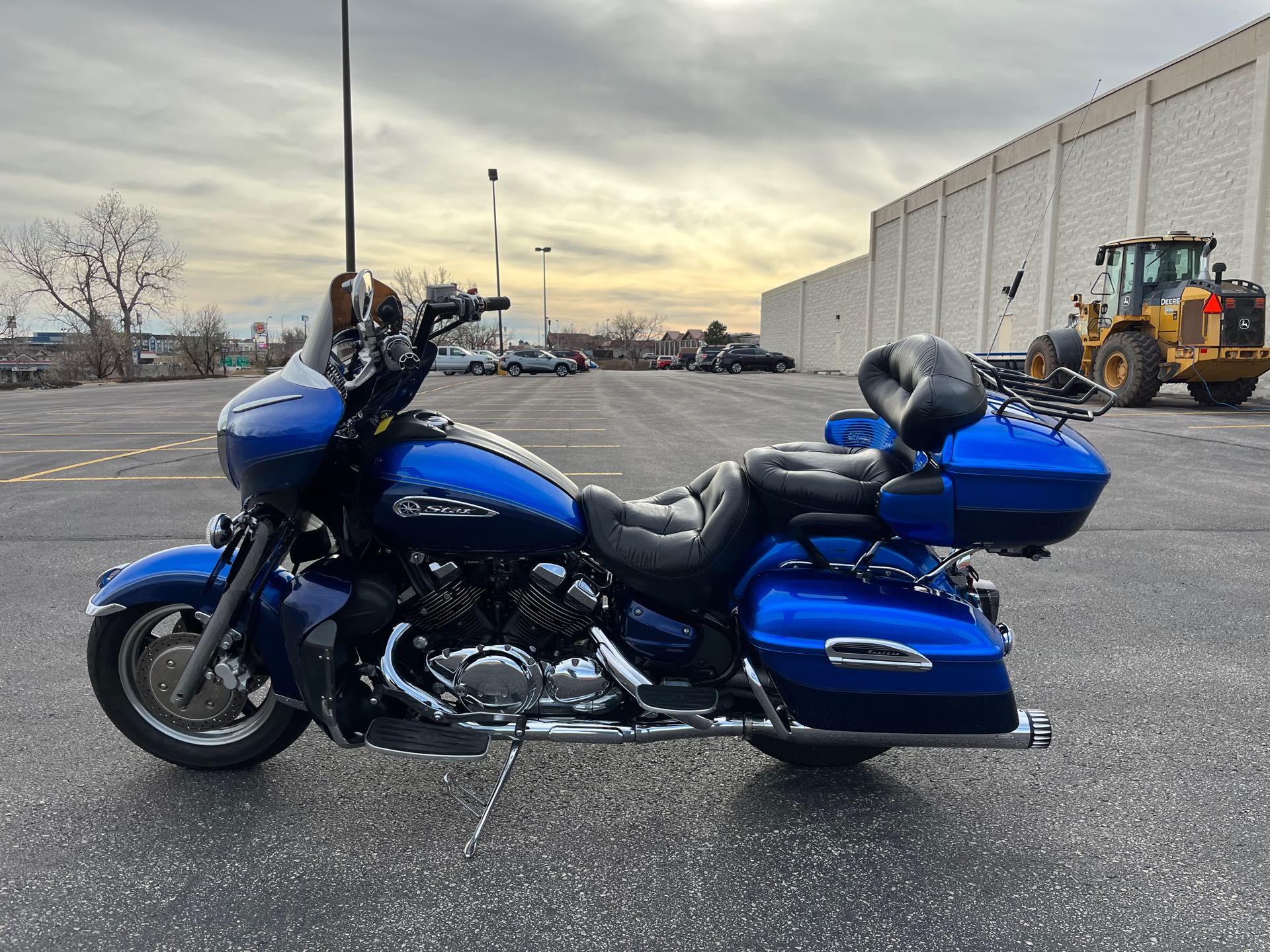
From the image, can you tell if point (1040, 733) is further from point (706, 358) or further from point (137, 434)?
point (706, 358)

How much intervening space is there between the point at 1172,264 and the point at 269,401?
1834 cm

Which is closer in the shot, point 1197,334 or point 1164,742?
point 1164,742

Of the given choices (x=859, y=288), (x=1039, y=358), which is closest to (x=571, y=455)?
(x=1039, y=358)

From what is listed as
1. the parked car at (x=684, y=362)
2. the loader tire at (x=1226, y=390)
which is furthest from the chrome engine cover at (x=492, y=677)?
the parked car at (x=684, y=362)

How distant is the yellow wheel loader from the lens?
48.5 feet

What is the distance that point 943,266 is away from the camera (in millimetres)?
34312

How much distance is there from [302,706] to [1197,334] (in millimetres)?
16709

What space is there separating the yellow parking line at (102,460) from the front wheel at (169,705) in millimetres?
7490

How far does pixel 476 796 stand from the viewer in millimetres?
2746

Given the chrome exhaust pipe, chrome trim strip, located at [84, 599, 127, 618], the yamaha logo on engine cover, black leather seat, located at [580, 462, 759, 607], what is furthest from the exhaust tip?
chrome trim strip, located at [84, 599, 127, 618]

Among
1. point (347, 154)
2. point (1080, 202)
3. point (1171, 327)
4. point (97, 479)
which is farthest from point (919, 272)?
point (97, 479)

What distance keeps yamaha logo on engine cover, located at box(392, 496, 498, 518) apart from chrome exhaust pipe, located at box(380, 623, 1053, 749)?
40 cm

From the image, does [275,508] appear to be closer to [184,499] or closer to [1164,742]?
[1164,742]

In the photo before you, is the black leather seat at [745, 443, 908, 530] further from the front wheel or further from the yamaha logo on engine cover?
the front wheel
